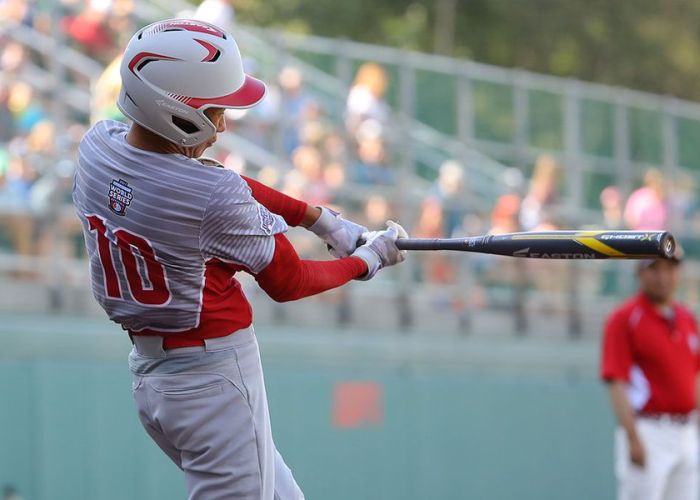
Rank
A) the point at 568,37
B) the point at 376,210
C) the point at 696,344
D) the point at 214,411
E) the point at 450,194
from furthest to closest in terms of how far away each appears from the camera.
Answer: the point at 568,37
the point at 450,194
the point at 376,210
the point at 696,344
the point at 214,411

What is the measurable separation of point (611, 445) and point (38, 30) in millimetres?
5721

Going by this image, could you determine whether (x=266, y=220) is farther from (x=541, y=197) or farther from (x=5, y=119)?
(x=541, y=197)

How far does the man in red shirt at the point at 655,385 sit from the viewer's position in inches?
302

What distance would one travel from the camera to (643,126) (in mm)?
12133

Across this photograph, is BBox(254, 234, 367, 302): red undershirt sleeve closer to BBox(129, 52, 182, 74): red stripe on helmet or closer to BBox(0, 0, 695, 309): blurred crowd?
BBox(129, 52, 182, 74): red stripe on helmet

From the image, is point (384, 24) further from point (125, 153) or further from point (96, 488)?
point (125, 153)

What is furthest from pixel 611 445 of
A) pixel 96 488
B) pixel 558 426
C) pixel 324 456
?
pixel 96 488

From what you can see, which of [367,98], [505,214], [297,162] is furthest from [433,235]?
[297,162]

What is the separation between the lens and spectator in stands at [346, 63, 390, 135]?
32.5 ft

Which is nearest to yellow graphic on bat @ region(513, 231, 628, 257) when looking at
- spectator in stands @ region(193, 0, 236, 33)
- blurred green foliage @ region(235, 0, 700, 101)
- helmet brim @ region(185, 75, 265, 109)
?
helmet brim @ region(185, 75, 265, 109)

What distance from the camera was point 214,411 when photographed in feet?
13.8

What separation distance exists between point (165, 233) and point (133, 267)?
18cm

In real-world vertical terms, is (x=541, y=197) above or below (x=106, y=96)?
below

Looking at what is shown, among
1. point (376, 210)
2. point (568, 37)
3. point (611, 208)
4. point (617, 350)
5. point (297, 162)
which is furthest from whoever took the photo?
point (568, 37)
